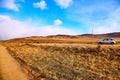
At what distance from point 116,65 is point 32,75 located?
33.6 ft

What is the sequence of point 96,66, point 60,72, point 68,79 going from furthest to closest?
point 96,66
point 60,72
point 68,79

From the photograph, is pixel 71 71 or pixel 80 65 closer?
pixel 71 71

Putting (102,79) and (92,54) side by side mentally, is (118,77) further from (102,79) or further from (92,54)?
(92,54)

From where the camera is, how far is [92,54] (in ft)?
104

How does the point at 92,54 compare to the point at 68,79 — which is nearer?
the point at 68,79

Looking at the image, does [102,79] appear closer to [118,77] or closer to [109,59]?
[118,77]

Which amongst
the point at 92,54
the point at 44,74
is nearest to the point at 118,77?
the point at 44,74

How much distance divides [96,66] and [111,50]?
30.3 feet

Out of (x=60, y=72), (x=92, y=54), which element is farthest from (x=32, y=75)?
(x=92, y=54)

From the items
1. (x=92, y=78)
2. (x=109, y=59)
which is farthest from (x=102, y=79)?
(x=109, y=59)

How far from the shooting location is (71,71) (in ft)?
68.8

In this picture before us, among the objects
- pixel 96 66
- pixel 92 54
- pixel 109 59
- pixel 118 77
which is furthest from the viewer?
pixel 92 54

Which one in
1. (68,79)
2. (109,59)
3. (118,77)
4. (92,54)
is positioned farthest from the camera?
(92,54)

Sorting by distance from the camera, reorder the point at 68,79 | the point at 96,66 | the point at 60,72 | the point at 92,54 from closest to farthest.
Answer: the point at 68,79
the point at 60,72
the point at 96,66
the point at 92,54
